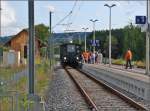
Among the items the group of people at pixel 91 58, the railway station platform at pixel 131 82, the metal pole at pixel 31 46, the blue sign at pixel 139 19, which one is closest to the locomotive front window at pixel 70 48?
the group of people at pixel 91 58

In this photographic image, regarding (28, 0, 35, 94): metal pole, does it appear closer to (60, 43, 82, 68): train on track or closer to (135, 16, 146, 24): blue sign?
(135, 16, 146, 24): blue sign

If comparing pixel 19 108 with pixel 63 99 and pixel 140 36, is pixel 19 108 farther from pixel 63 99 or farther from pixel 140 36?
pixel 140 36

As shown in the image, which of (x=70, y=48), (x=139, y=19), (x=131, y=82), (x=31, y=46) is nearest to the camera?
(x=31, y=46)

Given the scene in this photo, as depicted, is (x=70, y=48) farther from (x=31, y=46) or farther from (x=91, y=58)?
(x=31, y=46)

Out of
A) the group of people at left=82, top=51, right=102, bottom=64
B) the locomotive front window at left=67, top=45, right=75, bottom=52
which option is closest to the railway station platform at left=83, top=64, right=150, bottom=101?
the locomotive front window at left=67, top=45, right=75, bottom=52

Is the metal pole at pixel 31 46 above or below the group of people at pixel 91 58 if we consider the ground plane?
above

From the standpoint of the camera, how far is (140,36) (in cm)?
10125

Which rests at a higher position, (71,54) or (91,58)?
(71,54)

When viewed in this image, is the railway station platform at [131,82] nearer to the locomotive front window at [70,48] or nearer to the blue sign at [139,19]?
the blue sign at [139,19]

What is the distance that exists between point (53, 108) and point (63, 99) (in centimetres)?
409

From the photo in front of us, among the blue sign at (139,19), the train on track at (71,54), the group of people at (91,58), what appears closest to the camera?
the blue sign at (139,19)

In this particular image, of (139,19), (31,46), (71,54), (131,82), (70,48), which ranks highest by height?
(139,19)

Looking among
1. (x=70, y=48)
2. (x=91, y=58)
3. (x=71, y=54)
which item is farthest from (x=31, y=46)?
(x=91, y=58)

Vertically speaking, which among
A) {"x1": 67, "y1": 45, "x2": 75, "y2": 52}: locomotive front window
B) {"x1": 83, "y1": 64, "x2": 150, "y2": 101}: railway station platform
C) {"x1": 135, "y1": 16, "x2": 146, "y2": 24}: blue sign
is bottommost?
{"x1": 83, "y1": 64, "x2": 150, "y2": 101}: railway station platform
